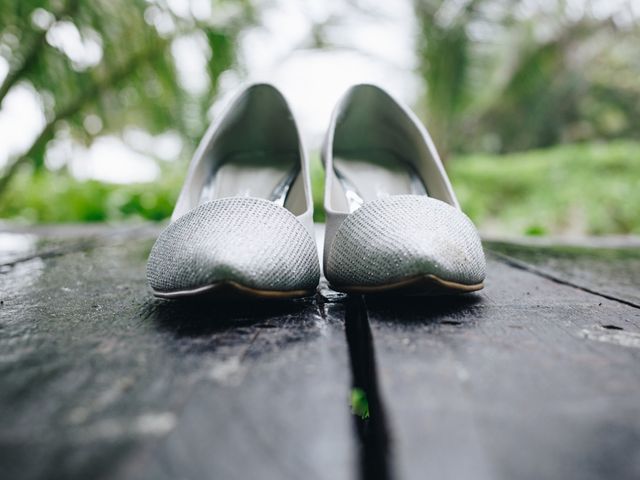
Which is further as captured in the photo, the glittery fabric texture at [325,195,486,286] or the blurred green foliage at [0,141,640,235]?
the blurred green foliage at [0,141,640,235]

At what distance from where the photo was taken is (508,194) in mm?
4094

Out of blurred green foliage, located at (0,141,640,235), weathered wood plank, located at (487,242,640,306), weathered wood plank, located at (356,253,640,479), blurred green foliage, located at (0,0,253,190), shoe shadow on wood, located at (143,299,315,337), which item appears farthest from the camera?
blurred green foliage, located at (0,141,640,235)

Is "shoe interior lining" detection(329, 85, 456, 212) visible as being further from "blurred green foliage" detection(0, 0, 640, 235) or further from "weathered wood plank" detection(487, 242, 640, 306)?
"blurred green foliage" detection(0, 0, 640, 235)

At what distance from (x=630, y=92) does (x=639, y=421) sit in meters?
5.84

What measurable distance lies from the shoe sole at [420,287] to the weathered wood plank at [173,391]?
0.06 meters

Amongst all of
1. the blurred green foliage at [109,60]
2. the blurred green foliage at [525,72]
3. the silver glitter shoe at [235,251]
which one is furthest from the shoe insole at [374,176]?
the blurred green foliage at [525,72]

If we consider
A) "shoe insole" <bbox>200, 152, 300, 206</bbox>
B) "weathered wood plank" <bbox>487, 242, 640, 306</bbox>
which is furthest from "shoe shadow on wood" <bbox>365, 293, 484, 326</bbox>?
"shoe insole" <bbox>200, 152, 300, 206</bbox>

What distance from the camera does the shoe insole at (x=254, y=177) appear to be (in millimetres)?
835

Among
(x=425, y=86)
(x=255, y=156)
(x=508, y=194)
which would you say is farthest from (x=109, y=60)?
(x=508, y=194)

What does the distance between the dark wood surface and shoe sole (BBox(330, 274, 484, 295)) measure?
0.02m

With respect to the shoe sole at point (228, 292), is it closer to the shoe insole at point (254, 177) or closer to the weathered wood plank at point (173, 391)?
the weathered wood plank at point (173, 391)

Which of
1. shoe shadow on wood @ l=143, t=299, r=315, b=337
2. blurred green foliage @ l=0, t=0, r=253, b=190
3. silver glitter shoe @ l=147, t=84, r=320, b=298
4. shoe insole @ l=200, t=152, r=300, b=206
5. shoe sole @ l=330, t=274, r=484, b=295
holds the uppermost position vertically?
blurred green foliage @ l=0, t=0, r=253, b=190

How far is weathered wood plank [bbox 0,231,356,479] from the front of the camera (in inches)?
9.6

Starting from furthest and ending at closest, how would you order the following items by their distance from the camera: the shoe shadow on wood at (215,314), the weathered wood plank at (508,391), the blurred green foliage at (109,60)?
1. the blurred green foliage at (109,60)
2. the shoe shadow on wood at (215,314)
3. the weathered wood plank at (508,391)
